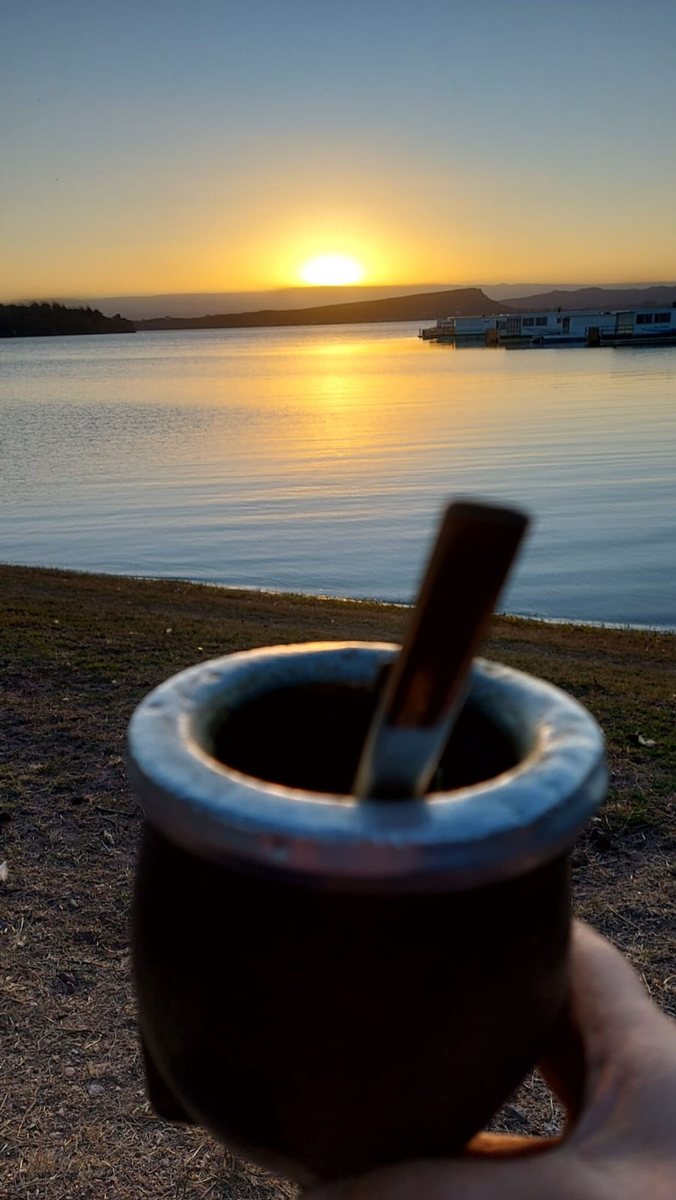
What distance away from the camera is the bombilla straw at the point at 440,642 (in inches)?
32.1

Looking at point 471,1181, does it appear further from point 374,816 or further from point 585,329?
point 585,329

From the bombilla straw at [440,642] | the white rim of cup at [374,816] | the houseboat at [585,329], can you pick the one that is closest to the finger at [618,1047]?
the white rim of cup at [374,816]

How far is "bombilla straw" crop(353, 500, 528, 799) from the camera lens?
2.68 feet

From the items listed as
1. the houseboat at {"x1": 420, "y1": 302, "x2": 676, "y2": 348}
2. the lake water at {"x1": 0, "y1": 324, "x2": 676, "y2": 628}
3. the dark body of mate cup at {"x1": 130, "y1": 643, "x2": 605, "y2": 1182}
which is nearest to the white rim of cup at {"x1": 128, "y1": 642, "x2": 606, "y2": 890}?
the dark body of mate cup at {"x1": 130, "y1": 643, "x2": 605, "y2": 1182}

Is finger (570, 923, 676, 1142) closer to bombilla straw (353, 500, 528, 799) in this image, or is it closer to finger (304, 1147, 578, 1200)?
finger (304, 1147, 578, 1200)

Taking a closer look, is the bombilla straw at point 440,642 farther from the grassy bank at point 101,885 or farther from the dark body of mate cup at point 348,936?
the grassy bank at point 101,885

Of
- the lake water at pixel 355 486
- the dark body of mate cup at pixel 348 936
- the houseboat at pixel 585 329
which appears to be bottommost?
the lake water at pixel 355 486

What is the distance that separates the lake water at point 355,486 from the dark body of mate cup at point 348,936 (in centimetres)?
187

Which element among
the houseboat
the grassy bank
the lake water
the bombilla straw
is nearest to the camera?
the bombilla straw

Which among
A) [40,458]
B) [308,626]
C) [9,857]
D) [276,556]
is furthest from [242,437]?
[9,857]

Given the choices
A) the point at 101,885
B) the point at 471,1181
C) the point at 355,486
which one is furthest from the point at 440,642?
the point at 355,486

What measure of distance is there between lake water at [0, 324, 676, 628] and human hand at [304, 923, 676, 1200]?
5.70 ft

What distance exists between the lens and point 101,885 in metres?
3.58

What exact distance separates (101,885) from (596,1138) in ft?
9.28
